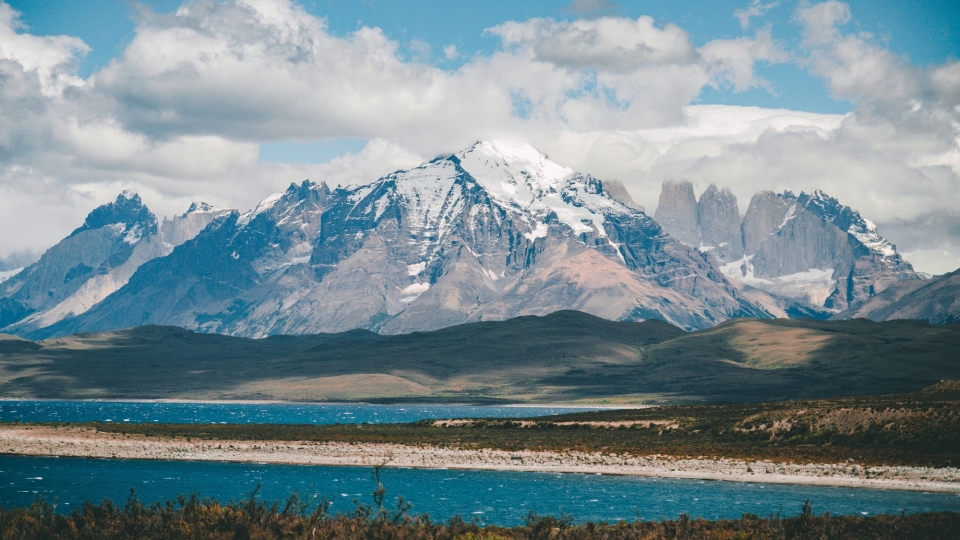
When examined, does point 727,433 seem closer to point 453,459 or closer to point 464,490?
point 453,459

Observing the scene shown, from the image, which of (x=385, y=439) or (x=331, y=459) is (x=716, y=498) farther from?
(x=385, y=439)

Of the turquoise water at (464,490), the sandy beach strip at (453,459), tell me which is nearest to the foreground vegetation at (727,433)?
the sandy beach strip at (453,459)

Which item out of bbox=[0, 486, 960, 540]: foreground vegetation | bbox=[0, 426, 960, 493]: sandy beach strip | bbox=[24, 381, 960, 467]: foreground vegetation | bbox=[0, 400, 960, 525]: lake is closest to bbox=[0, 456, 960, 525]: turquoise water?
bbox=[0, 400, 960, 525]: lake

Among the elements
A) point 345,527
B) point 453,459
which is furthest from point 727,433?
point 345,527

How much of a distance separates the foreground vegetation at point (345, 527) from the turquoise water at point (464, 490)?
12065 millimetres

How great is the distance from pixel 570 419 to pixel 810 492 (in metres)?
74.5

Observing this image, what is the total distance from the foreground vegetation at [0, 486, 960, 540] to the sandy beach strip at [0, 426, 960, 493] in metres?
29.7

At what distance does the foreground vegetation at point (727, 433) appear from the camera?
9400 cm

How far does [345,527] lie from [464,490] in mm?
35524

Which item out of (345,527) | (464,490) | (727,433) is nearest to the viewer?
(345,527)

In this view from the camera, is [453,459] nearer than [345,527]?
No

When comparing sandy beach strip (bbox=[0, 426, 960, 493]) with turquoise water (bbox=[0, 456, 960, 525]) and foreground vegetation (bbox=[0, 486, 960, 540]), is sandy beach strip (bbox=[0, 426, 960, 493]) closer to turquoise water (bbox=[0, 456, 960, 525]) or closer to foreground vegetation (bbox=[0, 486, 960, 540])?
turquoise water (bbox=[0, 456, 960, 525])

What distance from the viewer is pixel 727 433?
376 ft

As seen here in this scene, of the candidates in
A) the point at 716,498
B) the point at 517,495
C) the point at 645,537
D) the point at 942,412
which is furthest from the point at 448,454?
the point at 645,537
